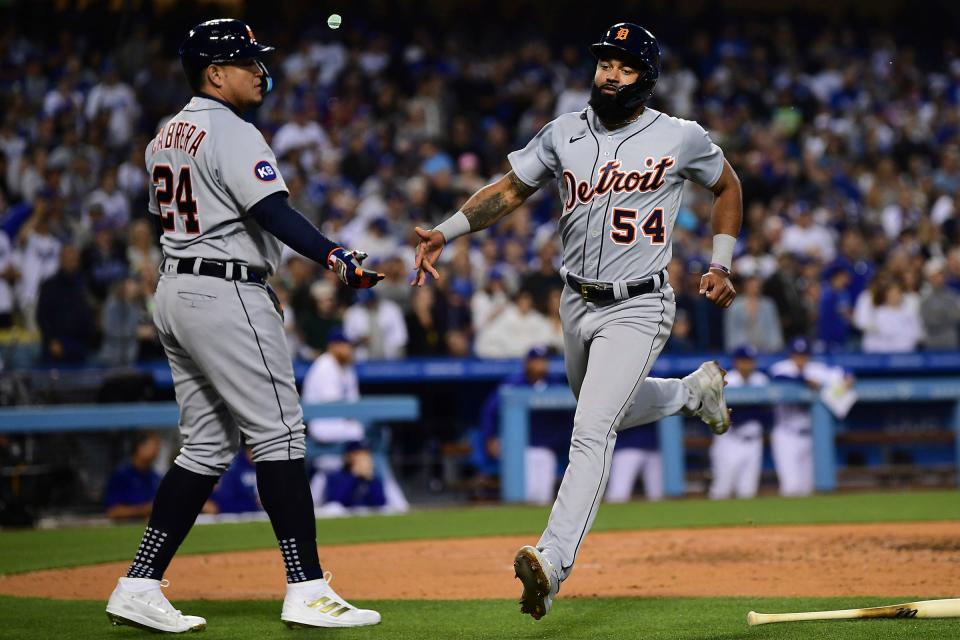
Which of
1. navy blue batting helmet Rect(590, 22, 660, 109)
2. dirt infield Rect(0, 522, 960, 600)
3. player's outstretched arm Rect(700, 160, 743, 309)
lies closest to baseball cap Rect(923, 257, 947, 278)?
dirt infield Rect(0, 522, 960, 600)

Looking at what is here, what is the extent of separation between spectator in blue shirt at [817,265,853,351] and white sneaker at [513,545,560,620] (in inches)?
386

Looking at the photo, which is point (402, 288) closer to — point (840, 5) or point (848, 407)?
point (848, 407)

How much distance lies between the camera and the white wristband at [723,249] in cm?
502

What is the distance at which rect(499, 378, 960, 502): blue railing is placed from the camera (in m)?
11.4

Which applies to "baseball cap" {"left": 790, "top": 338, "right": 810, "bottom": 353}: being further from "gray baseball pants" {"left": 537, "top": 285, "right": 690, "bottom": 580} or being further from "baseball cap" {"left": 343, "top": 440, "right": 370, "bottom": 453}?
"gray baseball pants" {"left": 537, "top": 285, "right": 690, "bottom": 580}

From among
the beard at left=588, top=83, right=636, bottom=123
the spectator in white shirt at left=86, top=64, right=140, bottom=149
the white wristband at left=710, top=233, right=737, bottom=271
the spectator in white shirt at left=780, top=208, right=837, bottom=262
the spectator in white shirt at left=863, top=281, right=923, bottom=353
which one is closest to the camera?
the beard at left=588, top=83, right=636, bottom=123

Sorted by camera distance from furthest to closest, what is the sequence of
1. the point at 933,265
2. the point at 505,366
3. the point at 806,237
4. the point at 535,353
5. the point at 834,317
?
the point at 806,237 → the point at 933,265 → the point at 834,317 → the point at 505,366 → the point at 535,353

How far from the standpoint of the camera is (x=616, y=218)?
4887 mm

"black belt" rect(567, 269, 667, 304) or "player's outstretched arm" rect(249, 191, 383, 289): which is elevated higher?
"player's outstretched arm" rect(249, 191, 383, 289)

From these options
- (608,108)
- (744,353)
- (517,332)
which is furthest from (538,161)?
(517,332)

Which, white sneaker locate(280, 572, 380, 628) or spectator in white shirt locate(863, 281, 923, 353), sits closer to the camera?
white sneaker locate(280, 572, 380, 628)

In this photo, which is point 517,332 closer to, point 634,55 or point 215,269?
point 634,55

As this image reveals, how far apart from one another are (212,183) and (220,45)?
1.77ft

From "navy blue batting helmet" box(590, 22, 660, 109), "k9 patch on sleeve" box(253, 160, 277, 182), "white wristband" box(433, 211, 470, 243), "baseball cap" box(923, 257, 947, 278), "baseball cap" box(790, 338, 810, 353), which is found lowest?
"baseball cap" box(790, 338, 810, 353)
